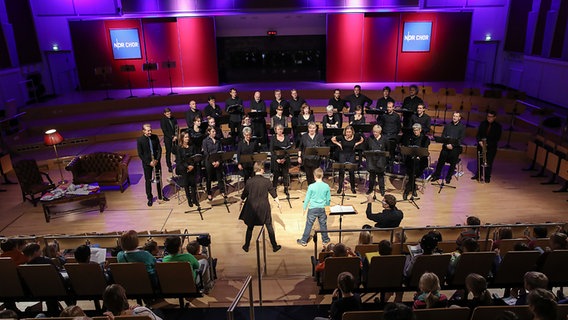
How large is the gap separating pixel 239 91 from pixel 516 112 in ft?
28.5

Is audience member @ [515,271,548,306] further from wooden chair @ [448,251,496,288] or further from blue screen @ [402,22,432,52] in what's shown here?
blue screen @ [402,22,432,52]

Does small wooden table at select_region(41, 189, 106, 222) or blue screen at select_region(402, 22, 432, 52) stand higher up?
blue screen at select_region(402, 22, 432, 52)

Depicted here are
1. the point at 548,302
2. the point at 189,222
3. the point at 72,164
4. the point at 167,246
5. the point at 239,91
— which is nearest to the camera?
the point at 548,302

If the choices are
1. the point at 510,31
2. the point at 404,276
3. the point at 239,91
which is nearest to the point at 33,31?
the point at 239,91

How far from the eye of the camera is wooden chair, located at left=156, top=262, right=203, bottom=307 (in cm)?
488

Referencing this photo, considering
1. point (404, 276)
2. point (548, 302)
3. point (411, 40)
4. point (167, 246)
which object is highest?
point (411, 40)

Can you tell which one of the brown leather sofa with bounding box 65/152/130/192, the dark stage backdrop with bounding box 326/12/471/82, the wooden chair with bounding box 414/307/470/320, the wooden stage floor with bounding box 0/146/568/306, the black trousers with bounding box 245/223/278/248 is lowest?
the wooden stage floor with bounding box 0/146/568/306

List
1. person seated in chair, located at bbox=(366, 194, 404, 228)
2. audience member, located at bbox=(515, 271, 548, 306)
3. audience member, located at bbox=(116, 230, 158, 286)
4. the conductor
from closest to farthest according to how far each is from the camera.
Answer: audience member, located at bbox=(515, 271, 548, 306) → audience member, located at bbox=(116, 230, 158, 286) → person seated in chair, located at bbox=(366, 194, 404, 228) → the conductor

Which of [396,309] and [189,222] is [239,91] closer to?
[189,222]

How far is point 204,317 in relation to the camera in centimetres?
509

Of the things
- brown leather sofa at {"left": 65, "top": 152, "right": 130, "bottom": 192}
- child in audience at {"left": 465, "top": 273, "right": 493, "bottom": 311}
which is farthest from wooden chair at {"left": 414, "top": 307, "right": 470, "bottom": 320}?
brown leather sofa at {"left": 65, "top": 152, "right": 130, "bottom": 192}

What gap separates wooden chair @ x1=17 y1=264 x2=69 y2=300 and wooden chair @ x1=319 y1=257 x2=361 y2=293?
3.06 meters

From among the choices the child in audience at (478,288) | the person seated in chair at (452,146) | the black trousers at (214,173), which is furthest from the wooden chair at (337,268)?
the person seated in chair at (452,146)

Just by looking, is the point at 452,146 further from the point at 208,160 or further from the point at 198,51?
the point at 198,51
